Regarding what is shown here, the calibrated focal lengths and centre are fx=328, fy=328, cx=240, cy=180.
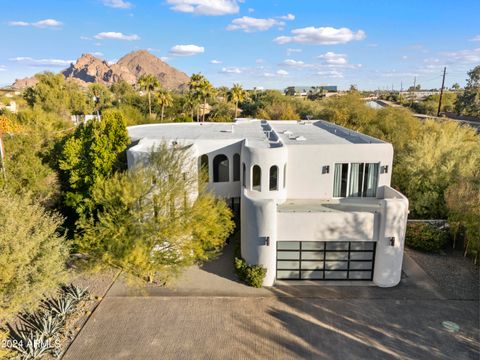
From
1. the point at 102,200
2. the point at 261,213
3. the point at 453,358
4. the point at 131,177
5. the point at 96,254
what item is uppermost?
the point at 131,177

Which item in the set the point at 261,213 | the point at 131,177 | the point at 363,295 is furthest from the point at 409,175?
the point at 131,177

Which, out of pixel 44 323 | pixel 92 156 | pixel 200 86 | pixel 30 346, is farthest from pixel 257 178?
pixel 200 86

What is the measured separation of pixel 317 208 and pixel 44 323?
1345 cm

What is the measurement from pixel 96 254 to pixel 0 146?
1107 centimetres

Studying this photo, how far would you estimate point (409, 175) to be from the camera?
25391 millimetres

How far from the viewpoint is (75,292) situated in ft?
51.8

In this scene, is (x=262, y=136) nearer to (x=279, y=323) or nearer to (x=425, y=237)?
(x=425, y=237)

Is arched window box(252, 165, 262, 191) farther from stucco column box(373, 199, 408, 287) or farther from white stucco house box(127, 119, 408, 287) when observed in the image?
stucco column box(373, 199, 408, 287)

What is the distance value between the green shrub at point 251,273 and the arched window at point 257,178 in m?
4.08

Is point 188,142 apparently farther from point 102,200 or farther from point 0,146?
point 0,146

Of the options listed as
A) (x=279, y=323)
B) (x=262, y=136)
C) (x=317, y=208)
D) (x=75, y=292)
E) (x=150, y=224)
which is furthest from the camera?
(x=262, y=136)

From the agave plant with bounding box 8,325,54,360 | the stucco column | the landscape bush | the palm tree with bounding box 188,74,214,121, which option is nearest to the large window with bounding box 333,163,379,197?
the stucco column

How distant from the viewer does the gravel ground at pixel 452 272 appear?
661 inches

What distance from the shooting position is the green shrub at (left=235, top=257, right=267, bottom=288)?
16797mm
